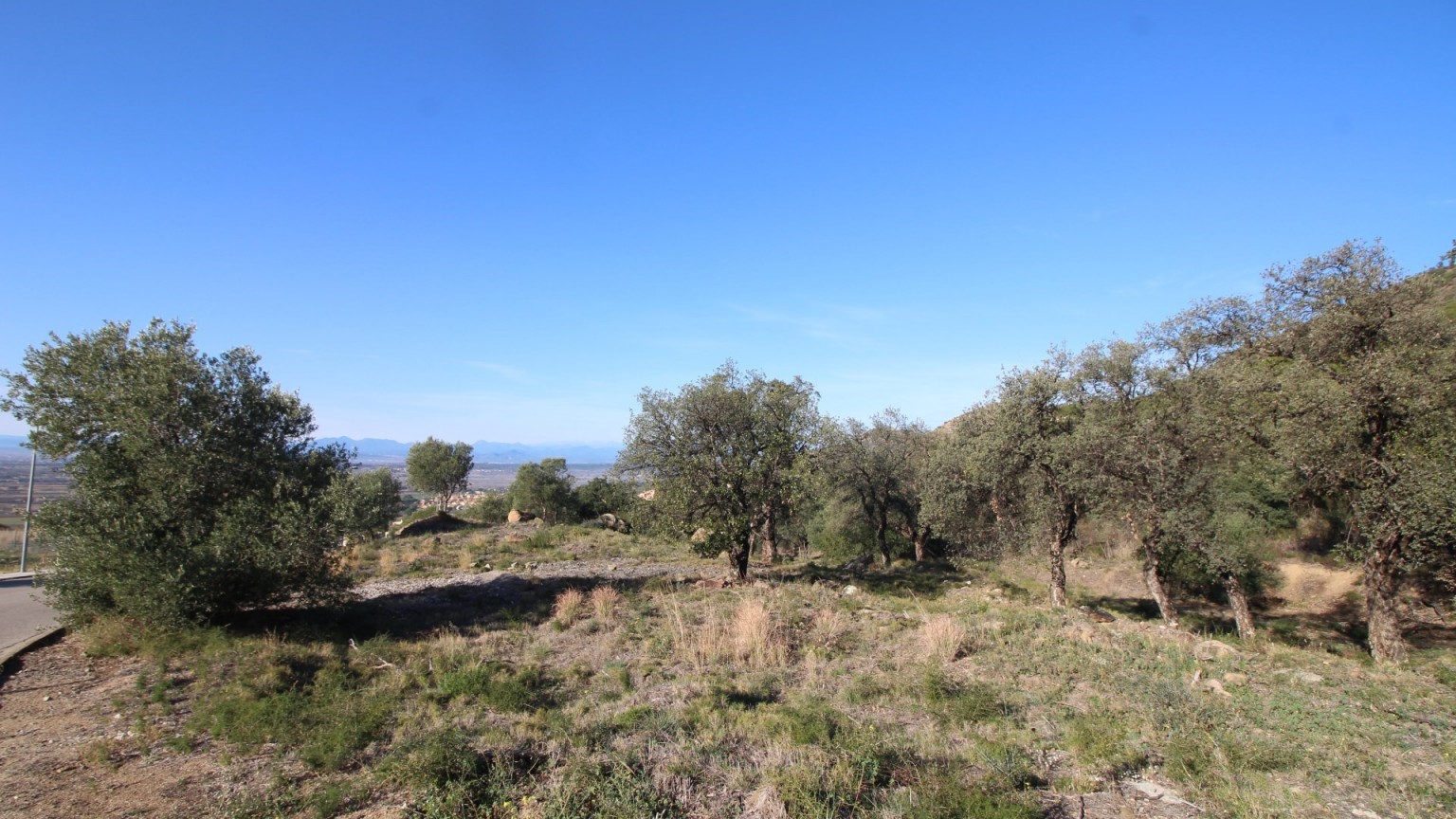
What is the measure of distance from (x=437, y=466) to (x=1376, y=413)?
5688cm

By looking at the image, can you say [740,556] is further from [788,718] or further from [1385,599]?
[1385,599]

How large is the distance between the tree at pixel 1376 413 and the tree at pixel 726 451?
11.8 metres

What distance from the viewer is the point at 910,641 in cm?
1383

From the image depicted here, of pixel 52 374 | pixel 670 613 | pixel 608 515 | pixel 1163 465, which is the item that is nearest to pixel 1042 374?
pixel 1163 465

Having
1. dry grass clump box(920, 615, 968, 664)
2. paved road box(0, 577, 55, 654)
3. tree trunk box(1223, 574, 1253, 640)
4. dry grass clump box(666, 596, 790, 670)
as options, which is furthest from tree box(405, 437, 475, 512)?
tree trunk box(1223, 574, 1253, 640)

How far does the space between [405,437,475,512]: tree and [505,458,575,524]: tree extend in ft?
24.0

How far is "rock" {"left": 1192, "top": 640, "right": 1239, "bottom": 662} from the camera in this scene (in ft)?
40.5

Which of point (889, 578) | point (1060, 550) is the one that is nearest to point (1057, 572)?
point (1060, 550)

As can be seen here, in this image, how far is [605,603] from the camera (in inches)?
643

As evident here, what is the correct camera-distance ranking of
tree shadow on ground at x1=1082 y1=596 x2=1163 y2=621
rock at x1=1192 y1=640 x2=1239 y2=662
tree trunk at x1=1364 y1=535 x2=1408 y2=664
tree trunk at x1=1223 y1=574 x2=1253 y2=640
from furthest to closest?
tree shadow on ground at x1=1082 y1=596 x2=1163 y2=621 < tree trunk at x1=1223 y1=574 x2=1253 y2=640 < tree trunk at x1=1364 y1=535 x2=1408 y2=664 < rock at x1=1192 y1=640 x2=1239 y2=662

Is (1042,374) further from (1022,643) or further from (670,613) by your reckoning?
(670,613)

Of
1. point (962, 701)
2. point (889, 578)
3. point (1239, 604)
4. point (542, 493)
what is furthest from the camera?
point (542, 493)

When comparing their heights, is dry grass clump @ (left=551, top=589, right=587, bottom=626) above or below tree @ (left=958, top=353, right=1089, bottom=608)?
below

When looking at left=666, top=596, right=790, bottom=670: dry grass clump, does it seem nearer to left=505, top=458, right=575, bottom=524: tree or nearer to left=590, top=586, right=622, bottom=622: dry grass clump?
left=590, top=586, right=622, bottom=622: dry grass clump
